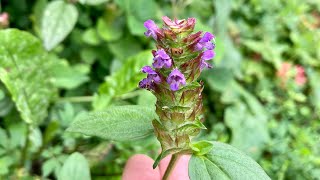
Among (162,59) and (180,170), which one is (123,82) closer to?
(180,170)

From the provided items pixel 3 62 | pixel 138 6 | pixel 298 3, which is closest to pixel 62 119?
pixel 3 62

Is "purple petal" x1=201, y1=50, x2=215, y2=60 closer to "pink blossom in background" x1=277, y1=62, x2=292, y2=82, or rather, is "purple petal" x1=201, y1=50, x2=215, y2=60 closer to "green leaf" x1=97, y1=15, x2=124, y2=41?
"green leaf" x1=97, y1=15, x2=124, y2=41

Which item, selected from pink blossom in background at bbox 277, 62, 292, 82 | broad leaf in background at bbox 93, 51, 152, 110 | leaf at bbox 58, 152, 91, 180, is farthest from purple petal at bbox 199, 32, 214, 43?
pink blossom in background at bbox 277, 62, 292, 82

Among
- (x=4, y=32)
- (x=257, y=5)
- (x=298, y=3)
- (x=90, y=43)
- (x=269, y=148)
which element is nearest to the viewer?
(x=4, y=32)

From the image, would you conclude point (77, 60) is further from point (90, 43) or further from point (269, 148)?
point (269, 148)

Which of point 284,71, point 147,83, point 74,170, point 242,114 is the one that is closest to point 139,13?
point 242,114

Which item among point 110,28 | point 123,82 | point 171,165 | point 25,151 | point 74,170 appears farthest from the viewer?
point 110,28

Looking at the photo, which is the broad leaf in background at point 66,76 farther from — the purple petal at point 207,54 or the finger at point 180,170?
the purple petal at point 207,54
